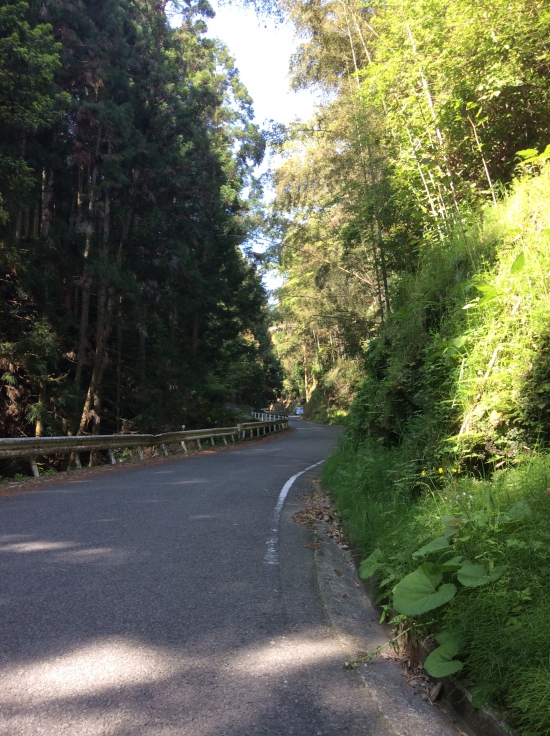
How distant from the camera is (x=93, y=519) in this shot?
6.70m

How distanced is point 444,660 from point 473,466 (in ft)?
8.50

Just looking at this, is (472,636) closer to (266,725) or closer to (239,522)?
(266,725)

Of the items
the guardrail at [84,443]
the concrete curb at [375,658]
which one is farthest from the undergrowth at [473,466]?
the guardrail at [84,443]

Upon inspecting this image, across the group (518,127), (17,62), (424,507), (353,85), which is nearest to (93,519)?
(424,507)

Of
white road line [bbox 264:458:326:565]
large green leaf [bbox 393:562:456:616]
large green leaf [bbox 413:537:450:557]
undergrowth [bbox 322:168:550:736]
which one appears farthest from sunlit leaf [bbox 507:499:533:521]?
white road line [bbox 264:458:326:565]

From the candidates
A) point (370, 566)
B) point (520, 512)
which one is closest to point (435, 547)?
point (520, 512)

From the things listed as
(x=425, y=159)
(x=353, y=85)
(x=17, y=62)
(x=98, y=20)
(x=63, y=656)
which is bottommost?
(x=63, y=656)

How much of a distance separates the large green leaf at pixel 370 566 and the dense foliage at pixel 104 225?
36.0 feet

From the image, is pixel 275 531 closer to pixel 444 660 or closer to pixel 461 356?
pixel 461 356

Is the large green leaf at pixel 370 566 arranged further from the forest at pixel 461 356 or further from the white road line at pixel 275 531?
the white road line at pixel 275 531

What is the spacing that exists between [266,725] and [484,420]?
339 centimetres

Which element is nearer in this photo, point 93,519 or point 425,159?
point 93,519

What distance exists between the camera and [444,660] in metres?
2.96

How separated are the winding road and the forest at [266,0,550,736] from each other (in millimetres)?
636
